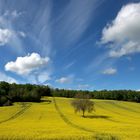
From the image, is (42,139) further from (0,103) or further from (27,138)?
(0,103)

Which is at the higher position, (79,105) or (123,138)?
(79,105)

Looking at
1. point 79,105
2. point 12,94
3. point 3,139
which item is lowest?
point 3,139

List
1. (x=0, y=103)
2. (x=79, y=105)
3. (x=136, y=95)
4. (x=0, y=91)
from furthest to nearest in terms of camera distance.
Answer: (x=136, y=95), (x=0, y=91), (x=0, y=103), (x=79, y=105)

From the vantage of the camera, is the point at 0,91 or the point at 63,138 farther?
the point at 0,91

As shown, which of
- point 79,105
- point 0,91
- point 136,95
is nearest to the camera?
point 79,105

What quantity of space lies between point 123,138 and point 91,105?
2716 inches

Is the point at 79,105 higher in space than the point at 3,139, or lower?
higher

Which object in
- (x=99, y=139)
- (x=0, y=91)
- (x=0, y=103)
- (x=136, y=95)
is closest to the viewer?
(x=99, y=139)

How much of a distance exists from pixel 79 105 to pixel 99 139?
69.4 meters

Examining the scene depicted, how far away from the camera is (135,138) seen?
37.8 meters

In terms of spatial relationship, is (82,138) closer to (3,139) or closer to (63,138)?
(63,138)

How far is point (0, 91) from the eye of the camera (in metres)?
166

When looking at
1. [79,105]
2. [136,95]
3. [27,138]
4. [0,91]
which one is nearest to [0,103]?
[0,91]

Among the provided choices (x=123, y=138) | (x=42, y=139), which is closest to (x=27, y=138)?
(x=42, y=139)
